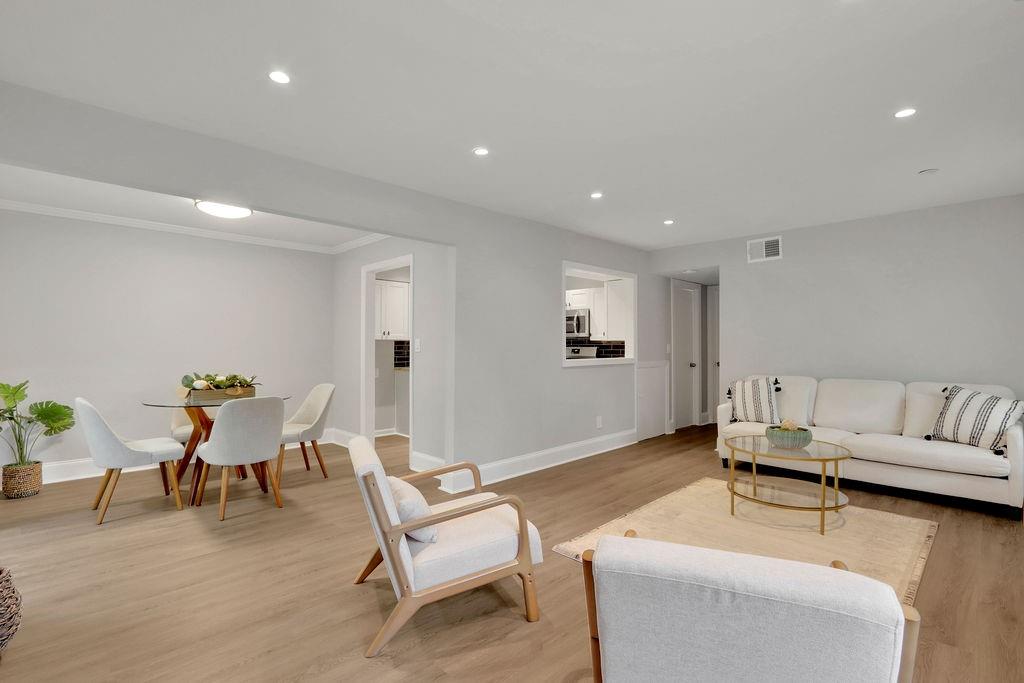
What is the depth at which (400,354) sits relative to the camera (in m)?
6.96

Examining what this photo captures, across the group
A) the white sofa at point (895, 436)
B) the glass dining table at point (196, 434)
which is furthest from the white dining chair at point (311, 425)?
the white sofa at point (895, 436)

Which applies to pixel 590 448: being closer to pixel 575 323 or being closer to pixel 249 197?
pixel 575 323

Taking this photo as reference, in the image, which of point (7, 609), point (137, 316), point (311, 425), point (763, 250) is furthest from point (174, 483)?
point (763, 250)

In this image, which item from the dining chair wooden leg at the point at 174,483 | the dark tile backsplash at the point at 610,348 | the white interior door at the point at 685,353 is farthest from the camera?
the white interior door at the point at 685,353

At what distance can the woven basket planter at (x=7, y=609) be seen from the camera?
74.1 inches

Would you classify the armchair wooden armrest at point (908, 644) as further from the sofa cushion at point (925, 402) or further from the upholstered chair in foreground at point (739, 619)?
the sofa cushion at point (925, 402)

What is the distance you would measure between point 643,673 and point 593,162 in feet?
9.86

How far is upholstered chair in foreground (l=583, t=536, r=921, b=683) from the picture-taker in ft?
3.00

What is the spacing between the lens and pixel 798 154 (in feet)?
10.5

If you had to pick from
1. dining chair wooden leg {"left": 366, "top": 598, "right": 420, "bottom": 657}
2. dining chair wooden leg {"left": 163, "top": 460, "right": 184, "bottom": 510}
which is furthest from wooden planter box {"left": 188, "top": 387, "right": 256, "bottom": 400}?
dining chair wooden leg {"left": 366, "top": 598, "right": 420, "bottom": 657}

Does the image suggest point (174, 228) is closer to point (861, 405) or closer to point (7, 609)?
point (7, 609)

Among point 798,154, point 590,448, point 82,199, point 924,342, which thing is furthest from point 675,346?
point 82,199

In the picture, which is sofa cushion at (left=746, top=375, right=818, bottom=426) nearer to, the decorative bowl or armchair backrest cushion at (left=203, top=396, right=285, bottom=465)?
the decorative bowl

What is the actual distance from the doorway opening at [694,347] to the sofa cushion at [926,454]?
9.41 feet
